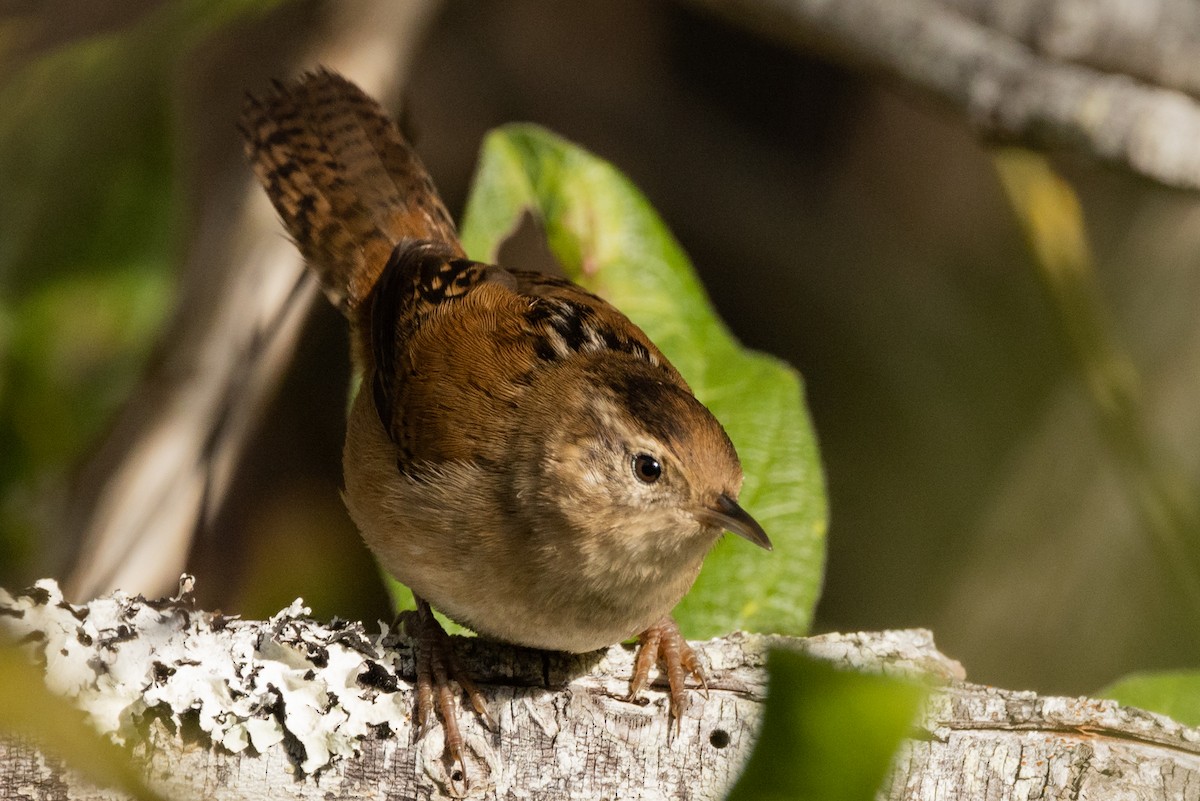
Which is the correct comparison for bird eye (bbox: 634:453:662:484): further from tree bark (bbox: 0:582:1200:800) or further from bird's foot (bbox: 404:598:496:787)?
bird's foot (bbox: 404:598:496:787)

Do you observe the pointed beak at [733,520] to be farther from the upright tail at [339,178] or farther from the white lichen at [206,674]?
the upright tail at [339,178]

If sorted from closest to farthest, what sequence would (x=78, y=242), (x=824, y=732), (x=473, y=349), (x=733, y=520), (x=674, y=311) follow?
(x=824, y=732) < (x=733, y=520) < (x=473, y=349) < (x=78, y=242) < (x=674, y=311)

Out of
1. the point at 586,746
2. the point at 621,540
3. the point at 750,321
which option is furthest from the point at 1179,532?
the point at 750,321

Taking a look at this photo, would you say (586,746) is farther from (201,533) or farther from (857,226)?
(857,226)

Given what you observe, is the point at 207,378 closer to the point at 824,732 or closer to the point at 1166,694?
the point at 1166,694

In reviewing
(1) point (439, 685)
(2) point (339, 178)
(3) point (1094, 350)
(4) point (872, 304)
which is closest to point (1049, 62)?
(3) point (1094, 350)

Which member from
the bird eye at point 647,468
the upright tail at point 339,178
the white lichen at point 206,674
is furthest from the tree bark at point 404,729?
the upright tail at point 339,178
